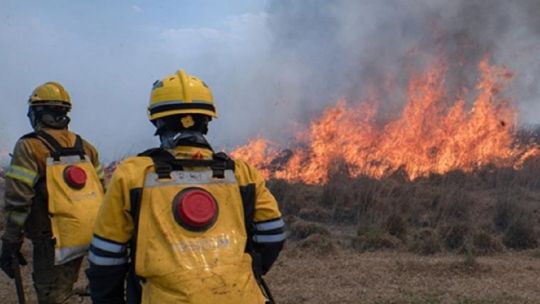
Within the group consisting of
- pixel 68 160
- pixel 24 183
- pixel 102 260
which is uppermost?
pixel 68 160

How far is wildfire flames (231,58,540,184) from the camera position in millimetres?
13898

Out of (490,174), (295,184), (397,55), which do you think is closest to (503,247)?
(295,184)

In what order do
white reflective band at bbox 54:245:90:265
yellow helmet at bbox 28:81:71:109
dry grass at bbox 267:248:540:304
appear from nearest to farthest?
white reflective band at bbox 54:245:90:265, yellow helmet at bbox 28:81:71:109, dry grass at bbox 267:248:540:304

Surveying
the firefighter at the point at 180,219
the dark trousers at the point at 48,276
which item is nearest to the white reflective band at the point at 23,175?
the dark trousers at the point at 48,276

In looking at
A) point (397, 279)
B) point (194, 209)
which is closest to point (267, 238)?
point (194, 209)

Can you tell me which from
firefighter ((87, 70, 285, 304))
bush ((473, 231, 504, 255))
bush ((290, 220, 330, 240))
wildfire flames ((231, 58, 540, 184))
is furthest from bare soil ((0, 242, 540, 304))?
wildfire flames ((231, 58, 540, 184))

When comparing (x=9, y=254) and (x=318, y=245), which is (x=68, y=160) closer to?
(x=9, y=254)

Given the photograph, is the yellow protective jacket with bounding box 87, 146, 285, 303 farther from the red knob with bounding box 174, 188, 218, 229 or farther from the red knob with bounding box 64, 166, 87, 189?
the red knob with bounding box 64, 166, 87, 189

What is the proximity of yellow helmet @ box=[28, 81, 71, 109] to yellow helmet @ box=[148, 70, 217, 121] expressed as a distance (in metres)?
1.93

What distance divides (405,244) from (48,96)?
562cm

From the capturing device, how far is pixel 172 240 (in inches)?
80.0

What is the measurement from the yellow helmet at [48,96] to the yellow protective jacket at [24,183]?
20cm

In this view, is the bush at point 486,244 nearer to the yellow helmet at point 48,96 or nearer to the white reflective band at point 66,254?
the white reflective band at point 66,254

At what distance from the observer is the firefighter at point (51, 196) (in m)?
3.69
